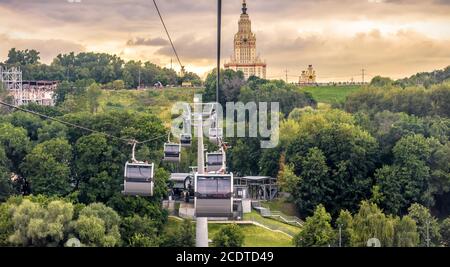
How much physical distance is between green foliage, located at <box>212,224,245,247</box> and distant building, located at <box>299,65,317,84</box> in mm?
58094

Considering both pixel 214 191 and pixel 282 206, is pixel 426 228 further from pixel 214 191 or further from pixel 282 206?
pixel 214 191

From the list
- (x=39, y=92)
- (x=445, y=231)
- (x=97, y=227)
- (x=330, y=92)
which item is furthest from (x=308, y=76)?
(x=97, y=227)

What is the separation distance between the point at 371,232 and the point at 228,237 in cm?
534

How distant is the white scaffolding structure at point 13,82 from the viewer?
77.2 meters

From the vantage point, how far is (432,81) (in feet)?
225

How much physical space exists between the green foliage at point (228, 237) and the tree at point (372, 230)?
13.1 ft

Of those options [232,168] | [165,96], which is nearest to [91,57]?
[165,96]

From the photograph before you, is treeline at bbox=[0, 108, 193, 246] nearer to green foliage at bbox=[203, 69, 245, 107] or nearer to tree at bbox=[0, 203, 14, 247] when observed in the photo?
tree at bbox=[0, 203, 14, 247]

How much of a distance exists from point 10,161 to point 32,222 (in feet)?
51.6

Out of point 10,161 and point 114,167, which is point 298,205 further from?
point 10,161

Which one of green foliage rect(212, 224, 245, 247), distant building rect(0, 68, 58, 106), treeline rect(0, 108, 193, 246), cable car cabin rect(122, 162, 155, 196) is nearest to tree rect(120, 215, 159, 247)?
treeline rect(0, 108, 193, 246)

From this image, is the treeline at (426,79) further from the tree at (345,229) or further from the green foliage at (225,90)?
the tree at (345,229)

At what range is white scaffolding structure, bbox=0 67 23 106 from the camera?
77206 millimetres
